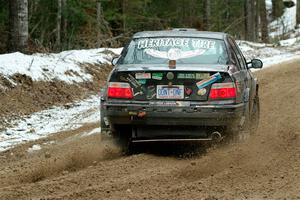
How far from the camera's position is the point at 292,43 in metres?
31.3

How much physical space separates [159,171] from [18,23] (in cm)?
879

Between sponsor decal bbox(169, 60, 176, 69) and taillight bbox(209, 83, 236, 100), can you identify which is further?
sponsor decal bbox(169, 60, 176, 69)

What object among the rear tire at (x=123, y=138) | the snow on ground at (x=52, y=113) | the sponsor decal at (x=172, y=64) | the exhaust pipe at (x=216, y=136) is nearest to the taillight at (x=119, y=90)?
the rear tire at (x=123, y=138)

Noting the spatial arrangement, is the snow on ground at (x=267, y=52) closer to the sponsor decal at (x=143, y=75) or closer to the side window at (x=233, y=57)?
the side window at (x=233, y=57)

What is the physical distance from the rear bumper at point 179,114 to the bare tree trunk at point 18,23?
7.89 m

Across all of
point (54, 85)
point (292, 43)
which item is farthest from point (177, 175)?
point (292, 43)

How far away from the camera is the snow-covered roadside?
10.0 meters

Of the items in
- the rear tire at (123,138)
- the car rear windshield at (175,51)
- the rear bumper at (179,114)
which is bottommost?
the rear tire at (123,138)

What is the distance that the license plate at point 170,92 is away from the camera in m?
7.31

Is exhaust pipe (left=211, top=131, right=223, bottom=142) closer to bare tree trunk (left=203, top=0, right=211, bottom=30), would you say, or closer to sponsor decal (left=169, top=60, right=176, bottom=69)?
sponsor decal (left=169, top=60, right=176, bottom=69)

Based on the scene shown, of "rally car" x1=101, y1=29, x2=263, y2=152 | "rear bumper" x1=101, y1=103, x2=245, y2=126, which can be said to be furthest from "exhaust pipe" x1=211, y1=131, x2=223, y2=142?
"rear bumper" x1=101, y1=103, x2=245, y2=126

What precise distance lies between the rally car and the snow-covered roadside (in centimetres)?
262

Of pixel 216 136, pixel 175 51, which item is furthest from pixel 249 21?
pixel 216 136

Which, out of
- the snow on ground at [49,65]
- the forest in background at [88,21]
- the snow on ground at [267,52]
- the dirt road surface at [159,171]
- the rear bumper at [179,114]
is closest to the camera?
the dirt road surface at [159,171]
